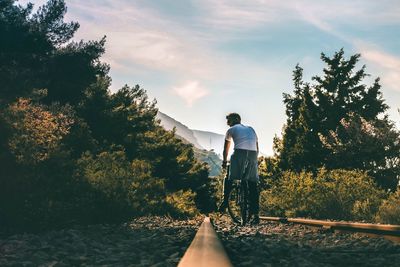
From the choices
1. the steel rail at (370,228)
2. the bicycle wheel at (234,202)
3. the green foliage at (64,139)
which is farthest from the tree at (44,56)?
the steel rail at (370,228)

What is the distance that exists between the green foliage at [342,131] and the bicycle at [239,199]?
2808cm

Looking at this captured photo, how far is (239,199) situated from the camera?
32.0 ft

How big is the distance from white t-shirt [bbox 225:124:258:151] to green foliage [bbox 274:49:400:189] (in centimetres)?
2889

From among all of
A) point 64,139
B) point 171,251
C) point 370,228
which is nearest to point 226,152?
point 370,228

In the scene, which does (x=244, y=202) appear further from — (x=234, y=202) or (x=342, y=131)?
(x=342, y=131)

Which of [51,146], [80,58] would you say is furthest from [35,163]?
[80,58]

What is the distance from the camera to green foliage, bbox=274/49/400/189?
3681 cm

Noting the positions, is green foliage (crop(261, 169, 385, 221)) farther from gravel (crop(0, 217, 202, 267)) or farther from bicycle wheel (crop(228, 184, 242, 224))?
gravel (crop(0, 217, 202, 267))

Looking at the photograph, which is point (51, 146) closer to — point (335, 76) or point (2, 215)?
point (2, 215)

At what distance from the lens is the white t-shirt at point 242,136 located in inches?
360

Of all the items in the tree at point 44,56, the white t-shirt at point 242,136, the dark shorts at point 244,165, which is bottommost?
the dark shorts at point 244,165

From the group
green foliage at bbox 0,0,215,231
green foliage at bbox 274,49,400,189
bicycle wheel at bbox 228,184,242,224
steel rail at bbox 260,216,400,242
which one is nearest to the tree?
green foliage at bbox 0,0,215,231

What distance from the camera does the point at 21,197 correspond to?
9.25 meters

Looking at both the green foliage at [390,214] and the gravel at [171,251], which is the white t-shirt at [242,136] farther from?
the green foliage at [390,214]
